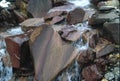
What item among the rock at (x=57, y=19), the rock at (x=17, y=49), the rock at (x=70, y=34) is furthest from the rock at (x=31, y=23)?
the rock at (x=17, y=49)

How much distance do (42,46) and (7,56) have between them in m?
0.82

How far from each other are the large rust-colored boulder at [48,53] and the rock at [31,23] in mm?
1018

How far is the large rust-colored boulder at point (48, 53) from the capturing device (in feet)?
18.6

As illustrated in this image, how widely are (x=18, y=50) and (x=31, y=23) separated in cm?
137

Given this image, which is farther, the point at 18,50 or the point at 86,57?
the point at 18,50

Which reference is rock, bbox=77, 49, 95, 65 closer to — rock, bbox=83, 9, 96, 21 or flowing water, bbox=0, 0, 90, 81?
flowing water, bbox=0, 0, 90, 81

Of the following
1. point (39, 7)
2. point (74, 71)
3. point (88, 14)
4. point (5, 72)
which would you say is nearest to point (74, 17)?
point (88, 14)

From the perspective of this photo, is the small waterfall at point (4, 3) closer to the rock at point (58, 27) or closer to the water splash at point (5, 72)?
the rock at point (58, 27)

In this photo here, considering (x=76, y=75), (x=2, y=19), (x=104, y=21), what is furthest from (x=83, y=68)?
(x=2, y=19)

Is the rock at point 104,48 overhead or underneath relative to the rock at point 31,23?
underneath

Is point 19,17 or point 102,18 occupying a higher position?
point 102,18

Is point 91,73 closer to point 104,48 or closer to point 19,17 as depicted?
point 104,48

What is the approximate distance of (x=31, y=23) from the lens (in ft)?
23.5

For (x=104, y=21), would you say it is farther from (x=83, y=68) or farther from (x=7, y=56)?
(x=7, y=56)
